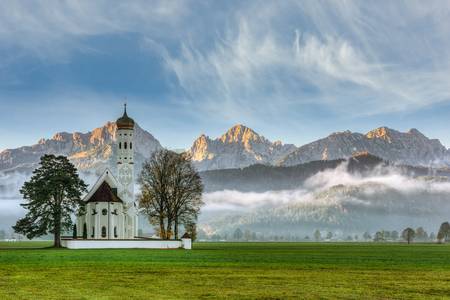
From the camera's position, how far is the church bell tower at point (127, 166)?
136 meters

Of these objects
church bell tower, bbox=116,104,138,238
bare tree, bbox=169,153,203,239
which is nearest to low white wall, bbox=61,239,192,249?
bare tree, bbox=169,153,203,239

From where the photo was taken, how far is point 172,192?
115250mm

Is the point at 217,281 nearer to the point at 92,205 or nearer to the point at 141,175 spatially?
the point at 141,175

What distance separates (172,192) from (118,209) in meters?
18.6

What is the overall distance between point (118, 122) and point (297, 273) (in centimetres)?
10005

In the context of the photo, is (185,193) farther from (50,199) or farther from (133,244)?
(50,199)

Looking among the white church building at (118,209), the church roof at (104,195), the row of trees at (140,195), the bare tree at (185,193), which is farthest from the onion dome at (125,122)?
the bare tree at (185,193)

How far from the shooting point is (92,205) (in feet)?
419

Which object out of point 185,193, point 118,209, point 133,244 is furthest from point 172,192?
point 118,209

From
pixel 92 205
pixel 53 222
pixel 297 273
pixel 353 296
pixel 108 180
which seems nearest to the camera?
pixel 353 296

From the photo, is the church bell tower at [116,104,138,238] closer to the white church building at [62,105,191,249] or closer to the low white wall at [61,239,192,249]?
the white church building at [62,105,191,249]

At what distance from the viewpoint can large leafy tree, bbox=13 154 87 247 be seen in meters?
108

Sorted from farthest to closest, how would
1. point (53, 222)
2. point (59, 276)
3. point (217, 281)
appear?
point (53, 222), point (59, 276), point (217, 281)

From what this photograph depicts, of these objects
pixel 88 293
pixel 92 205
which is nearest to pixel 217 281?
pixel 88 293
